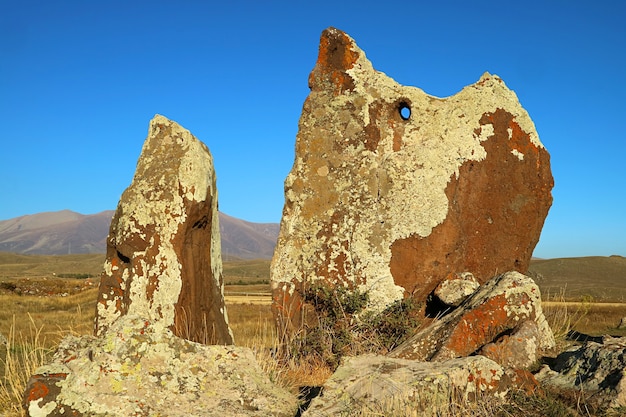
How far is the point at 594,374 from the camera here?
500 centimetres

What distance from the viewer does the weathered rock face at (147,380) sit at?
4.66 metres

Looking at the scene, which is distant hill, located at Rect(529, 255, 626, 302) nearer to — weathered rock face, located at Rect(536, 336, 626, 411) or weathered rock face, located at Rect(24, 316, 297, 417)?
weathered rock face, located at Rect(536, 336, 626, 411)

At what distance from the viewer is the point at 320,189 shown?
A: 905 centimetres

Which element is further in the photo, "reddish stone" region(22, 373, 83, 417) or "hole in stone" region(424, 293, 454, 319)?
"hole in stone" region(424, 293, 454, 319)

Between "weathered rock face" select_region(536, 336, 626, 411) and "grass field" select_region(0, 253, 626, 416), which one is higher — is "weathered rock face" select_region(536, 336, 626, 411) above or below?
above

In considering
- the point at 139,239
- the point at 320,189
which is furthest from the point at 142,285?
the point at 320,189

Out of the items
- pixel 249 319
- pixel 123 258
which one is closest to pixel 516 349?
pixel 123 258

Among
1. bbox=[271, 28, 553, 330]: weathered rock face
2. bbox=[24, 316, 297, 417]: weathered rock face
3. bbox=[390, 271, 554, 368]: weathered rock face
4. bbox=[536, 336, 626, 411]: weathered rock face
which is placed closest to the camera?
bbox=[536, 336, 626, 411]: weathered rock face

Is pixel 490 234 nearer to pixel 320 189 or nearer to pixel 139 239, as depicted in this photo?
pixel 320 189

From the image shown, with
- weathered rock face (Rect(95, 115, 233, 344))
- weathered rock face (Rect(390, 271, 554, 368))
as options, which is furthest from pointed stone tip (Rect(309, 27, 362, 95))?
weathered rock face (Rect(390, 271, 554, 368))

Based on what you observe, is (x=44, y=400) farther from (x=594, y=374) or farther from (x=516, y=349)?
(x=516, y=349)

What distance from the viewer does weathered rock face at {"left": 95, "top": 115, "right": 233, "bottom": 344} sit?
314 inches

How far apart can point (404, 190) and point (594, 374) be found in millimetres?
4304

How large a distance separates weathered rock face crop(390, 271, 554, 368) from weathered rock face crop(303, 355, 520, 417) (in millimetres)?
1350
